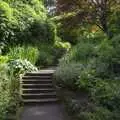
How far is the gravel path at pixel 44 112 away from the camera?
8255mm

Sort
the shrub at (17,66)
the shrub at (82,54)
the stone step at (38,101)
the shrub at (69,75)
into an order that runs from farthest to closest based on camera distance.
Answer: the shrub at (17,66) < the shrub at (82,54) < the stone step at (38,101) < the shrub at (69,75)

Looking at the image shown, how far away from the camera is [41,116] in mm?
8359

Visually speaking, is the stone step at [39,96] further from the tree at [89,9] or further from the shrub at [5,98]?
the tree at [89,9]

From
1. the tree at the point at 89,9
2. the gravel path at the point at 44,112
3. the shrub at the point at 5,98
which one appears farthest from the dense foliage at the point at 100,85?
the tree at the point at 89,9

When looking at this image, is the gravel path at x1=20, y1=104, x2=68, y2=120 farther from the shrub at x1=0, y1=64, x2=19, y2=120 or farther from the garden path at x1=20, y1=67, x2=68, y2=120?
the shrub at x1=0, y1=64, x2=19, y2=120

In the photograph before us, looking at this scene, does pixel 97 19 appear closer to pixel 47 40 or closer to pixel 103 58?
pixel 47 40

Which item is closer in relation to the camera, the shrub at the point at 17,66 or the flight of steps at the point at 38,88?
the flight of steps at the point at 38,88

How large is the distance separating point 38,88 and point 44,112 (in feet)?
6.75

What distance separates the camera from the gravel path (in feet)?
27.1

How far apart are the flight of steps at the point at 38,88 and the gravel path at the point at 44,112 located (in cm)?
45

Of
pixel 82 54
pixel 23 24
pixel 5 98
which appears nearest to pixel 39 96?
pixel 82 54

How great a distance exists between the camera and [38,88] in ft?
35.3

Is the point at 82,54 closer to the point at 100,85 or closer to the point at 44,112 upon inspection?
the point at 44,112

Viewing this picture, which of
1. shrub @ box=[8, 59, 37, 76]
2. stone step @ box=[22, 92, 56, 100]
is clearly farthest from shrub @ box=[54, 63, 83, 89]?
shrub @ box=[8, 59, 37, 76]
